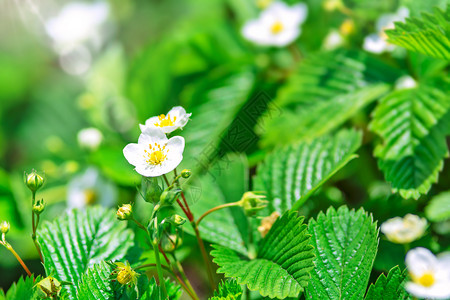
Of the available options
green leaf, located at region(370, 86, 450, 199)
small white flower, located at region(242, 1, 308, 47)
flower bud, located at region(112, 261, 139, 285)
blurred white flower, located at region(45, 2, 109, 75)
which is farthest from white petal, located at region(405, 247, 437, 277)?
blurred white flower, located at region(45, 2, 109, 75)

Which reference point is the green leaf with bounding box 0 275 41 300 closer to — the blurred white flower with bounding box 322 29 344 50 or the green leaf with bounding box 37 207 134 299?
the green leaf with bounding box 37 207 134 299

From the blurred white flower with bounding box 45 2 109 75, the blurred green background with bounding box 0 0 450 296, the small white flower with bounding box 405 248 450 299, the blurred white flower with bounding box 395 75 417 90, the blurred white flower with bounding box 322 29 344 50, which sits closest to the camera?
the small white flower with bounding box 405 248 450 299

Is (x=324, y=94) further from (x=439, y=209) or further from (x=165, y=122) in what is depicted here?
(x=165, y=122)

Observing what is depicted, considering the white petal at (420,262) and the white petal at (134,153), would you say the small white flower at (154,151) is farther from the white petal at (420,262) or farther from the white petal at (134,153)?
the white petal at (420,262)

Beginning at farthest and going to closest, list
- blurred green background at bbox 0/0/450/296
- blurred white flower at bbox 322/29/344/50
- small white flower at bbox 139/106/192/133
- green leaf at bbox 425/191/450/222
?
blurred white flower at bbox 322/29/344/50 < blurred green background at bbox 0/0/450/296 < green leaf at bbox 425/191/450/222 < small white flower at bbox 139/106/192/133

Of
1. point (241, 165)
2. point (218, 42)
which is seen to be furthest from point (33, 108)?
point (241, 165)

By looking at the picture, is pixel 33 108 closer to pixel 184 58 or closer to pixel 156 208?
pixel 184 58

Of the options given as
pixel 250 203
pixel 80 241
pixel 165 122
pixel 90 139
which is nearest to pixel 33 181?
pixel 80 241
